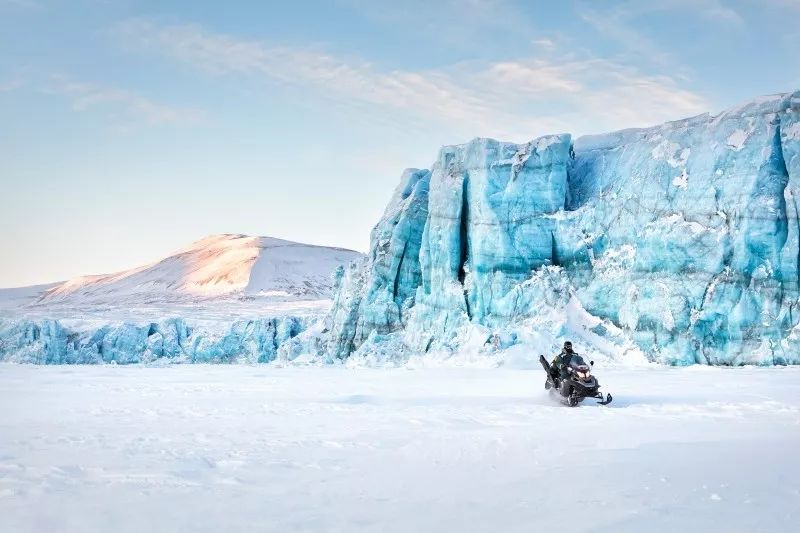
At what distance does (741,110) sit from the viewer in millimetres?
24453

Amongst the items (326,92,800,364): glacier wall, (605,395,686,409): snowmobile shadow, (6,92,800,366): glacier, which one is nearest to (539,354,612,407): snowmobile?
(605,395,686,409): snowmobile shadow

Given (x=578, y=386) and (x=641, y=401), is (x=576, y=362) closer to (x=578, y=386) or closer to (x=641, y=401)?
(x=578, y=386)

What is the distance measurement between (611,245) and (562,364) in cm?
1501

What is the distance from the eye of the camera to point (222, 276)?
376 ft

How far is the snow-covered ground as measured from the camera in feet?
16.4

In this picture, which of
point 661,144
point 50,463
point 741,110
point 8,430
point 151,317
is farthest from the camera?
point 151,317

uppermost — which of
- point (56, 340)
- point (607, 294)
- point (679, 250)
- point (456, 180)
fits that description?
point (456, 180)

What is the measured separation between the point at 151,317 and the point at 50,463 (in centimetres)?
5458

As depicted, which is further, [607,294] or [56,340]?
[56,340]

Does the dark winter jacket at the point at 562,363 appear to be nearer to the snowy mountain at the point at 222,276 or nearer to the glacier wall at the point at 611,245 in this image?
the glacier wall at the point at 611,245

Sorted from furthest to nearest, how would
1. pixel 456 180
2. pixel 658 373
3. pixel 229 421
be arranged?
pixel 456 180 < pixel 658 373 < pixel 229 421

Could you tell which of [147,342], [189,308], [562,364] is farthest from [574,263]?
[189,308]

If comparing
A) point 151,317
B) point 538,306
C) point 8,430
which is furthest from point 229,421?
point 151,317

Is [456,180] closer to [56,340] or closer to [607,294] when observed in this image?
[607,294]
